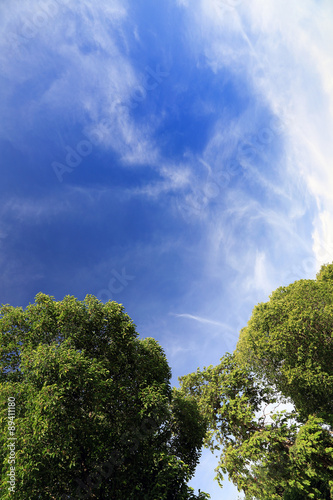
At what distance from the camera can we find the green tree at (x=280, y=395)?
17.8 m

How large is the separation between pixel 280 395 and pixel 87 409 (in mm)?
15548

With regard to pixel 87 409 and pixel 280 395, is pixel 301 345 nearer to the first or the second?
pixel 280 395

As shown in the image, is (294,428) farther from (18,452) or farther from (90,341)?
(18,452)

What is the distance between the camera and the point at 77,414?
12.1m

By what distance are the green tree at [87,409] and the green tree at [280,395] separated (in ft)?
15.5

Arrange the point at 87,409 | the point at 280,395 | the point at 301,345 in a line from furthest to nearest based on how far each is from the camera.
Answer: the point at 280,395
the point at 301,345
the point at 87,409

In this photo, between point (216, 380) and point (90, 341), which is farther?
point (216, 380)

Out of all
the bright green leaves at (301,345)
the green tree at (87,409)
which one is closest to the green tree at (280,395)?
the bright green leaves at (301,345)

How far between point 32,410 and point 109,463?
3.99 metres

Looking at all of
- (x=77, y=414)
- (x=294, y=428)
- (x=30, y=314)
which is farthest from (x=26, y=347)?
(x=294, y=428)

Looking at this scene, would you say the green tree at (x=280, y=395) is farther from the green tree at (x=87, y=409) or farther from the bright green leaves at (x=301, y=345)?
the green tree at (x=87, y=409)

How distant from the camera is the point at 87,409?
41.1 feet

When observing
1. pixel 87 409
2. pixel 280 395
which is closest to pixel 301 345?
pixel 280 395

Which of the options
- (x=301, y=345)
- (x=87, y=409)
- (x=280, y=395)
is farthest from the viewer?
(x=280, y=395)
